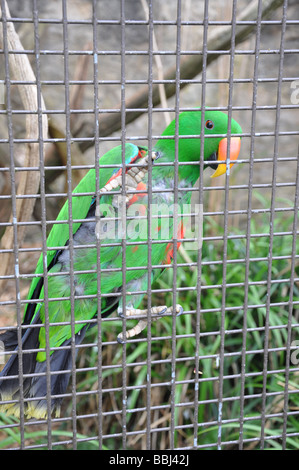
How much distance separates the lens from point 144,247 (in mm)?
1281

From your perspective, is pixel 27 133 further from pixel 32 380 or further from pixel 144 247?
pixel 32 380

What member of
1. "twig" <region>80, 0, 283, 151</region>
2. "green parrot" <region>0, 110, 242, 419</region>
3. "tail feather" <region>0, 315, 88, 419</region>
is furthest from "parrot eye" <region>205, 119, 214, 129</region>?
"tail feather" <region>0, 315, 88, 419</region>

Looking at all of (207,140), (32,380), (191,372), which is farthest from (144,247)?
(191,372)

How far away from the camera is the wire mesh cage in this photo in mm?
887

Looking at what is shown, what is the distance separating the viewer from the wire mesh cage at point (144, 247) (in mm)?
887

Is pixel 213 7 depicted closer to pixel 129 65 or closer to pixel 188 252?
pixel 129 65

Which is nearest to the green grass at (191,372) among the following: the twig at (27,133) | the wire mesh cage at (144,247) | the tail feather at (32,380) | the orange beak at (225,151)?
the wire mesh cage at (144,247)

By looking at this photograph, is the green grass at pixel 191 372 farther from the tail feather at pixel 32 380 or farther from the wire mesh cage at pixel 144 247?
the tail feather at pixel 32 380

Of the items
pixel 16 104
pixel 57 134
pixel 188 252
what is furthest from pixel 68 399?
pixel 16 104

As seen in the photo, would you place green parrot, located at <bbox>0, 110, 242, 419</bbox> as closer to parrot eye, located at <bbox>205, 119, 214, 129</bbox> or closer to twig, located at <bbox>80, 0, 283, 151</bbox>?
parrot eye, located at <bbox>205, 119, 214, 129</bbox>

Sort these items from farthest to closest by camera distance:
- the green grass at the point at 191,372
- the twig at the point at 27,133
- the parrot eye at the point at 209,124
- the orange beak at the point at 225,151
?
the green grass at the point at 191,372 < the twig at the point at 27,133 < the parrot eye at the point at 209,124 < the orange beak at the point at 225,151

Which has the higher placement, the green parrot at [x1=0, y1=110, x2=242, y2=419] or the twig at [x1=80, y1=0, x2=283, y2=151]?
the twig at [x1=80, y1=0, x2=283, y2=151]

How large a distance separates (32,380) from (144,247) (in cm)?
43
